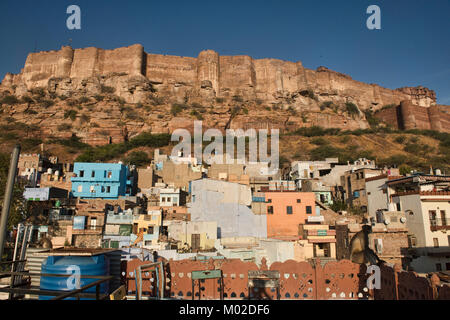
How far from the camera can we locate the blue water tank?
5.98m

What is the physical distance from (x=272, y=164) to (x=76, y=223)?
90.0ft

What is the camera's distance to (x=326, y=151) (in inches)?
1807

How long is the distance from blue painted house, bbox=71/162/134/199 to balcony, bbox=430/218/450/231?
76.8ft

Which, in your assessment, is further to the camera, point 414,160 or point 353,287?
point 414,160

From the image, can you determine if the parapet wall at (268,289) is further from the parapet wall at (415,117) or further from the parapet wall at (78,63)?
the parapet wall at (415,117)

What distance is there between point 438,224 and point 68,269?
1913 cm

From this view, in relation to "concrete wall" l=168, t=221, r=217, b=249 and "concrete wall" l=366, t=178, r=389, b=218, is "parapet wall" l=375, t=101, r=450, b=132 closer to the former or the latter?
"concrete wall" l=366, t=178, r=389, b=218

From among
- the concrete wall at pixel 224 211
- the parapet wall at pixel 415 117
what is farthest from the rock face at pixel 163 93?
the concrete wall at pixel 224 211

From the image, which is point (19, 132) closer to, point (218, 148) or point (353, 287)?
point (218, 148)

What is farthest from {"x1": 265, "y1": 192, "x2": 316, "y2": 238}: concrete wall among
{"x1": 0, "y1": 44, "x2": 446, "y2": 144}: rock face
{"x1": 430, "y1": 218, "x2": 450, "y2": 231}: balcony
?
{"x1": 0, "y1": 44, "x2": 446, "y2": 144}: rock face

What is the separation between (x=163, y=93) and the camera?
61.2m
